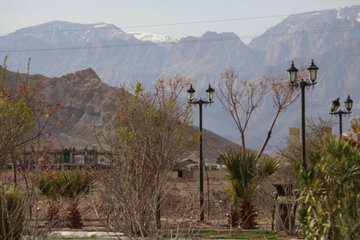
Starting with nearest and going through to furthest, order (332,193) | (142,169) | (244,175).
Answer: (332,193)
(142,169)
(244,175)

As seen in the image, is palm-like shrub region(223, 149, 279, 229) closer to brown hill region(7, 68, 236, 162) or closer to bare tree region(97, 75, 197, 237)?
bare tree region(97, 75, 197, 237)

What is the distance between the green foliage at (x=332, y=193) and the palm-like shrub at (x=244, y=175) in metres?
7.15

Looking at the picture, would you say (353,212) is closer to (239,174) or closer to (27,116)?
(239,174)

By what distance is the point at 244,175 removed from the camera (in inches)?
578

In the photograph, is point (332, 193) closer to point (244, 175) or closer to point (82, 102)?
point (244, 175)

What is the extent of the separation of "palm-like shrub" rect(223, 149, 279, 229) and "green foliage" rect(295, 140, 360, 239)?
7.15m

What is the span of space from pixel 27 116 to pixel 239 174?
18.3 ft

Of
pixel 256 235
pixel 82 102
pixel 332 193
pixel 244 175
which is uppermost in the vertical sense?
pixel 82 102

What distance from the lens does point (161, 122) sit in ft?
44.5

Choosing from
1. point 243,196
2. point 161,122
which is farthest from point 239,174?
point 161,122

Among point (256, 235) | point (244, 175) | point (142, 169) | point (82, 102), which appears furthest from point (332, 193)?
point (82, 102)

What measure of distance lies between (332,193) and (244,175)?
7.70 metres

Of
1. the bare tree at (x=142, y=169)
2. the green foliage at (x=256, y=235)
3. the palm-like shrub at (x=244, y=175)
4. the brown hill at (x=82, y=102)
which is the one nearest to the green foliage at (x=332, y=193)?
the bare tree at (x=142, y=169)

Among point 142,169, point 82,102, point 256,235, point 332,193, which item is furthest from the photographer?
point 82,102
